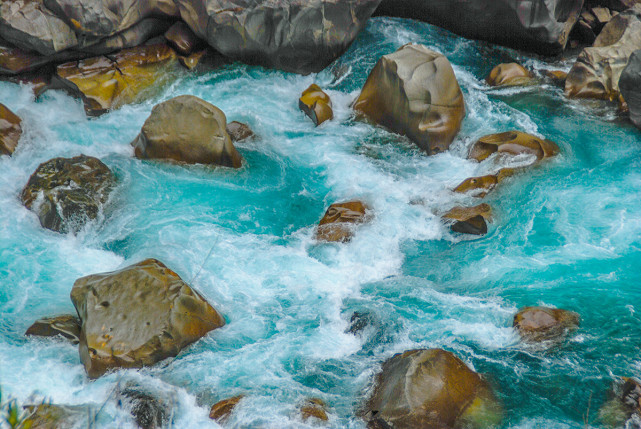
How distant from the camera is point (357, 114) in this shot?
10.3 meters

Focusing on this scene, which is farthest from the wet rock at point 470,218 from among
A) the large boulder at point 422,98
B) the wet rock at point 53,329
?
the wet rock at point 53,329

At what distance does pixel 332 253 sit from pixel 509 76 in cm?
624

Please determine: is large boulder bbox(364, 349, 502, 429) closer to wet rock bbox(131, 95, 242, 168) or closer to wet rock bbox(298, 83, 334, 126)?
wet rock bbox(131, 95, 242, 168)

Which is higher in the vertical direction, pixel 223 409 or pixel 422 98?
pixel 422 98

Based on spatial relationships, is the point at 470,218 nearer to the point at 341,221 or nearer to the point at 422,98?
the point at 341,221

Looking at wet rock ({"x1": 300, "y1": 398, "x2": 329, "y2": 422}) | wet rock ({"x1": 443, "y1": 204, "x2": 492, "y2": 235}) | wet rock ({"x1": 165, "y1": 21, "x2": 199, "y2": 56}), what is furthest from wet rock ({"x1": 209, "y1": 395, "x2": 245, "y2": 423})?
wet rock ({"x1": 165, "y1": 21, "x2": 199, "y2": 56})

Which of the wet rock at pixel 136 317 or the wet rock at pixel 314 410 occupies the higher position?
the wet rock at pixel 136 317

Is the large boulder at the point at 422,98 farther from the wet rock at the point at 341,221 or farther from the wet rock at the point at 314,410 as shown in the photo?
the wet rock at the point at 314,410

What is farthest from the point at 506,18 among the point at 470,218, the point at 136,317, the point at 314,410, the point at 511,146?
the point at 136,317

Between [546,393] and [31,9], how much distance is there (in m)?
9.82

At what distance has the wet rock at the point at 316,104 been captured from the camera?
404 inches

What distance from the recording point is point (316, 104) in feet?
33.8

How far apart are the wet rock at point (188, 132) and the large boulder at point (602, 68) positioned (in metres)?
6.72

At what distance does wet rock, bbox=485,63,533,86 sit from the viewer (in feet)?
37.8
